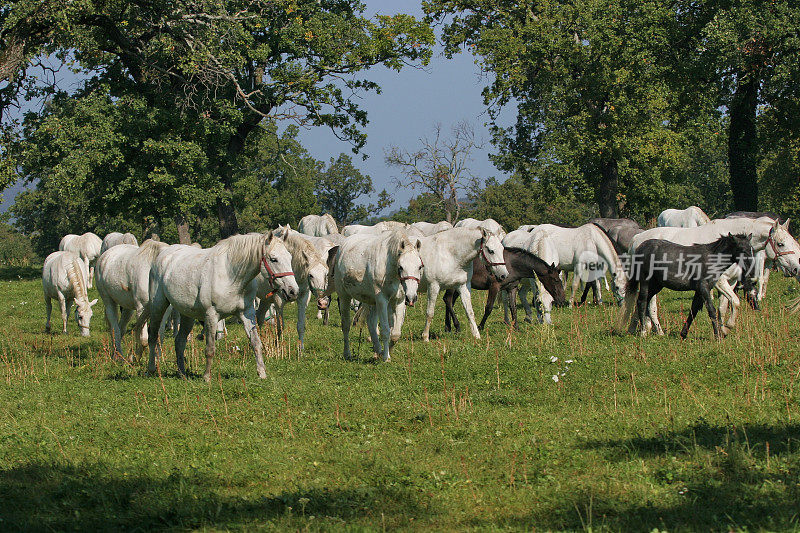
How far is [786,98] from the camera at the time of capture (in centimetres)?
3238

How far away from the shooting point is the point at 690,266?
14133 millimetres

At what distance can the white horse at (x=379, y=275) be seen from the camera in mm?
12430

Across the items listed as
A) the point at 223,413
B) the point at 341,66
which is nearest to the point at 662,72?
the point at 341,66

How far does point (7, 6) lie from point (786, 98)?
2940 cm

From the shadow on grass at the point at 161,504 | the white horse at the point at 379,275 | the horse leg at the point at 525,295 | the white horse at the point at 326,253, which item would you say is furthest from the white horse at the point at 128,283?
the horse leg at the point at 525,295

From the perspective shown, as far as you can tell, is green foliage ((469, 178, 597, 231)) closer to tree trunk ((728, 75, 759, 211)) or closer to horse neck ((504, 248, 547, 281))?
tree trunk ((728, 75, 759, 211))

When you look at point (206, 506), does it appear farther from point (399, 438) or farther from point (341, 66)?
point (341, 66)

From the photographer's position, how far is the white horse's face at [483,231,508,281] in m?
15.9

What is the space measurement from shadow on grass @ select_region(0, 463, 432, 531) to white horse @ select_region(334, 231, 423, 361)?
5.50 metres

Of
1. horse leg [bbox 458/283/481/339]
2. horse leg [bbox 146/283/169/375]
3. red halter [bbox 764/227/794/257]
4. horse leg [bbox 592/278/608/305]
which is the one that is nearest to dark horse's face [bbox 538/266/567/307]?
horse leg [bbox 458/283/481/339]

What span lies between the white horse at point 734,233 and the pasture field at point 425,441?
104cm

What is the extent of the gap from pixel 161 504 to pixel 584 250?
1652cm

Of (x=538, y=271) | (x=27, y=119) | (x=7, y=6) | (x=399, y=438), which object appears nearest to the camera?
(x=399, y=438)

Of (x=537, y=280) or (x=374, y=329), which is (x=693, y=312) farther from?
(x=374, y=329)
